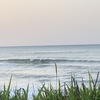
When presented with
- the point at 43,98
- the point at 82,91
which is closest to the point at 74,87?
the point at 82,91

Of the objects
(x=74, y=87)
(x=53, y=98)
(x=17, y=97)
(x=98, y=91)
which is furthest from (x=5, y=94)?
(x=98, y=91)

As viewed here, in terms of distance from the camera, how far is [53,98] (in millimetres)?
1906

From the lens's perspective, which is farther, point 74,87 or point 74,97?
point 74,87

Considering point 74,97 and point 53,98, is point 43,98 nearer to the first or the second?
point 53,98

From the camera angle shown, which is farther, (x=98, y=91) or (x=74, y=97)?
(x=98, y=91)

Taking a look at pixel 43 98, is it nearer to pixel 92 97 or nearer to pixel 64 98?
pixel 64 98

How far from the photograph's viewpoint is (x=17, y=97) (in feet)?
6.61

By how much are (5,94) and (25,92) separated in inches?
5.1

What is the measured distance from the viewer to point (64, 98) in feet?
6.30

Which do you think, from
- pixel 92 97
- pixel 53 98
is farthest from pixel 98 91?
pixel 53 98

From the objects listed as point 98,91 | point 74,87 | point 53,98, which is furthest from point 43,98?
point 98,91

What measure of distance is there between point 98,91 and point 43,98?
315mm

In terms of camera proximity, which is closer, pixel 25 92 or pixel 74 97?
pixel 74 97

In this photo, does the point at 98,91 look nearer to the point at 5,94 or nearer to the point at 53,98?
the point at 53,98
